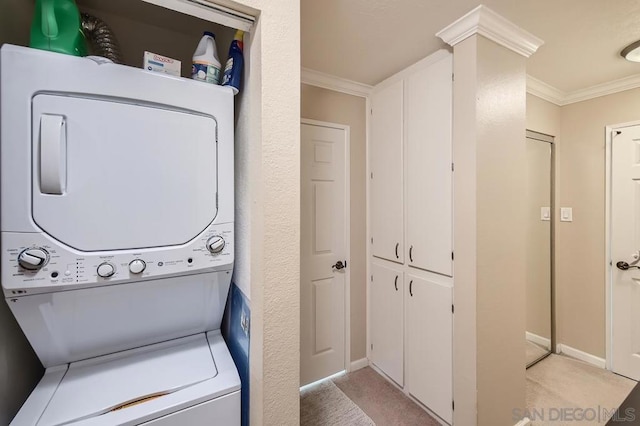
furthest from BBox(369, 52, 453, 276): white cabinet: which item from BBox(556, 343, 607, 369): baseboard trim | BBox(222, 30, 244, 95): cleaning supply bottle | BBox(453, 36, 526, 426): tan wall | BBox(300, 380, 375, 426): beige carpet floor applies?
BBox(556, 343, 607, 369): baseboard trim

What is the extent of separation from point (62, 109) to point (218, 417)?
107 cm

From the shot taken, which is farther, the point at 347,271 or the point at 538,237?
the point at 538,237

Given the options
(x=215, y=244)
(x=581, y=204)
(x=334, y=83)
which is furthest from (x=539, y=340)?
(x=215, y=244)

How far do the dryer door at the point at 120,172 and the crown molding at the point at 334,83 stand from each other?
1.35 m

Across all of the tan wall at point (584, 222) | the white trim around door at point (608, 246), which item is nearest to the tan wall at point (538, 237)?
the tan wall at point (584, 222)

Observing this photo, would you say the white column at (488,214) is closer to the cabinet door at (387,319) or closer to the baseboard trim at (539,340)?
the cabinet door at (387,319)

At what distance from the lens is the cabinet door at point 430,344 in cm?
170

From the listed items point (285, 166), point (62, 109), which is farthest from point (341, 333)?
point (62, 109)

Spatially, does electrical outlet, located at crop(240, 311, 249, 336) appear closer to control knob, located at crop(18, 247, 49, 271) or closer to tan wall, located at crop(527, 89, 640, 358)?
control knob, located at crop(18, 247, 49, 271)

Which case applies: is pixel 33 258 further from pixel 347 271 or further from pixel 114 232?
pixel 347 271

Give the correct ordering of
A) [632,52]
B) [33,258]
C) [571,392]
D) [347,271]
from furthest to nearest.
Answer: [347,271] → [571,392] → [632,52] → [33,258]

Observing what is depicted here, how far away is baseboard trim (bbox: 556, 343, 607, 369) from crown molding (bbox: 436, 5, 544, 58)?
270cm

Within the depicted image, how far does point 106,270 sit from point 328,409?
1.82 m

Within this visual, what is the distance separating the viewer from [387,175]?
220 cm
